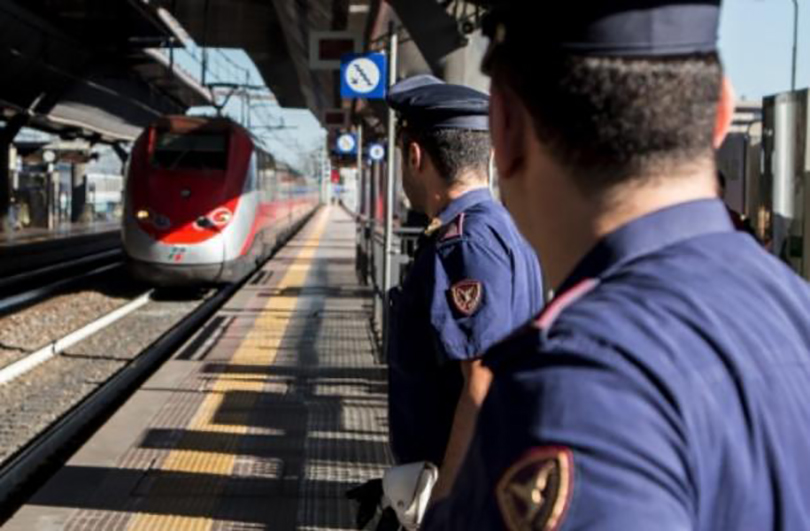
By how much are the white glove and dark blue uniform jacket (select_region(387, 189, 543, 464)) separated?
0.39ft

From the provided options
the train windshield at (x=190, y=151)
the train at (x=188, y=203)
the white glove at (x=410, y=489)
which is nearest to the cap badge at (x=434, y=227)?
the white glove at (x=410, y=489)

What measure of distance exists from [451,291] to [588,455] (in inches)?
52.7

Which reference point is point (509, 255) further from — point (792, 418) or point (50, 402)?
point (50, 402)

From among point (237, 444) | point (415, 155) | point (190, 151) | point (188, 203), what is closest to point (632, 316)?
point (415, 155)

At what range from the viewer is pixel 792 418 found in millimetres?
1027

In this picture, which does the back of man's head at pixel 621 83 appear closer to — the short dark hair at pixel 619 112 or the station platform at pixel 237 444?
the short dark hair at pixel 619 112

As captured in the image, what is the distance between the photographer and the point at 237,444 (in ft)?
20.1

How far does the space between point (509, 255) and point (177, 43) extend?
21899mm

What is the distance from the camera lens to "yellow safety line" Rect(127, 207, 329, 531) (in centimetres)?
477

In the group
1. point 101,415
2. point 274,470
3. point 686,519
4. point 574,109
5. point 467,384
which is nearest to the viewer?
point 686,519

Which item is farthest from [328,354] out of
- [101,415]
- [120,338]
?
[120,338]

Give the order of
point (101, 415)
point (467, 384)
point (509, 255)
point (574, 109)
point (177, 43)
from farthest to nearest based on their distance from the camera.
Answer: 1. point (177, 43)
2. point (101, 415)
3. point (509, 255)
4. point (467, 384)
5. point (574, 109)

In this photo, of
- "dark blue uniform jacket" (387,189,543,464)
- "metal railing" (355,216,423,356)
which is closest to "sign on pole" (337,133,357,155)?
"metal railing" (355,216,423,356)

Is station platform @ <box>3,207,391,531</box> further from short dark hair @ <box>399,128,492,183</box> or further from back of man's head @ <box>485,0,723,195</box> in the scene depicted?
back of man's head @ <box>485,0,723,195</box>
